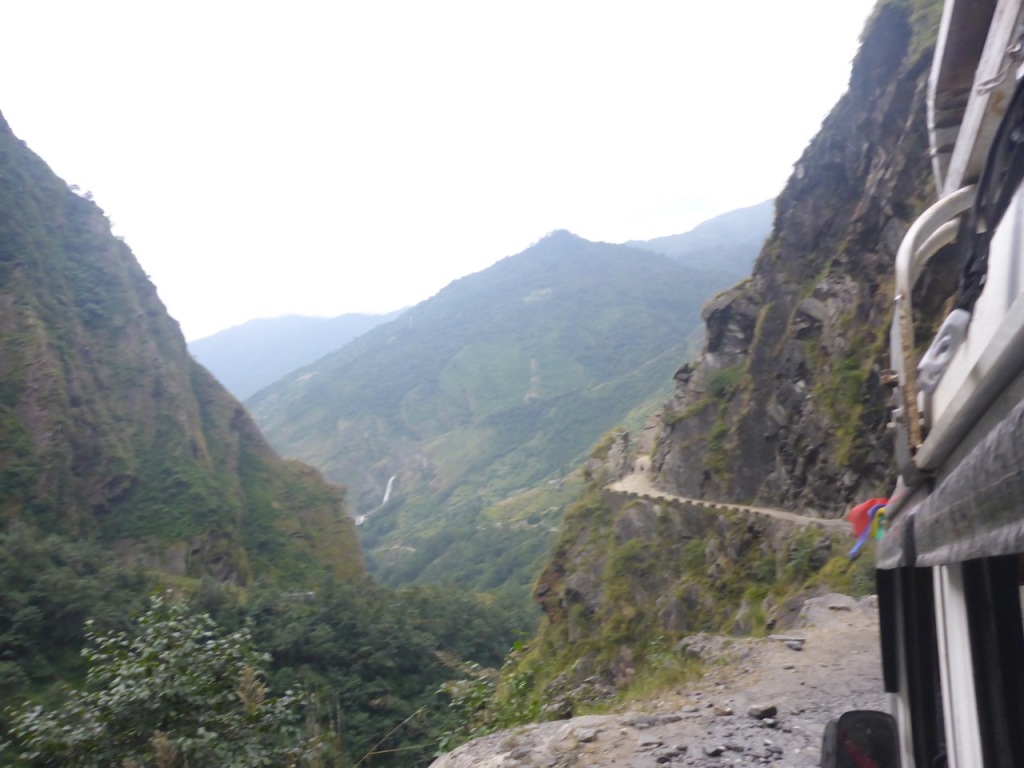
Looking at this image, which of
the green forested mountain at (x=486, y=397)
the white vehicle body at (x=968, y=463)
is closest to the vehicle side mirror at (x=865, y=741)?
the white vehicle body at (x=968, y=463)

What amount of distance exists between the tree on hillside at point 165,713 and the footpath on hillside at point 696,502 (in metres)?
11.5

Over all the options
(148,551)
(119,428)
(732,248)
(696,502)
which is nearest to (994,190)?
(696,502)

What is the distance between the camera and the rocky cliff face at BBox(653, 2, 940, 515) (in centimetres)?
1512

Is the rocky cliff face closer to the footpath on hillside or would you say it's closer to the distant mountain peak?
the footpath on hillside

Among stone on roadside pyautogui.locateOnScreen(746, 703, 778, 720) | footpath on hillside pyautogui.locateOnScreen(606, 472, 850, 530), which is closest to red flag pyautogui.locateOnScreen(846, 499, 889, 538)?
stone on roadside pyautogui.locateOnScreen(746, 703, 778, 720)

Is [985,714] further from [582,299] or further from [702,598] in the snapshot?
[582,299]

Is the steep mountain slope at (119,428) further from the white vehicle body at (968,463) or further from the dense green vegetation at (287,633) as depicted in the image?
the white vehicle body at (968,463)

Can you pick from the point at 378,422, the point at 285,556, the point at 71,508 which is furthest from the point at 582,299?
the point at 71,508

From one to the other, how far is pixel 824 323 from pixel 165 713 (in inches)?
663

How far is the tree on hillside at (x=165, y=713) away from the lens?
4809 millimetres

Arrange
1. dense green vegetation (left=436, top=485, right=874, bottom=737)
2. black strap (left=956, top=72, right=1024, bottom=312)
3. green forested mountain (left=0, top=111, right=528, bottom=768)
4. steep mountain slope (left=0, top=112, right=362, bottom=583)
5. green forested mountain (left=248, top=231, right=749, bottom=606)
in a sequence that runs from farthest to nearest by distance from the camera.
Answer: green forested mountain (left=248, top=231, right=749, bottom=606) < steep mountain slope (left=0, top=112, right=362, bottom=583) < dense green vegetation (left=436, top=485, right=874, bottom=737) < green forested mountain (left=0, top=111, right=528, bottom=768) < black strap (left=956, top=72, right=1024, bottom=312)

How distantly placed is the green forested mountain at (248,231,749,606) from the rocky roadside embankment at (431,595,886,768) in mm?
48707

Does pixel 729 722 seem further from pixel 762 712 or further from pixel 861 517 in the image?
pixel 861 517

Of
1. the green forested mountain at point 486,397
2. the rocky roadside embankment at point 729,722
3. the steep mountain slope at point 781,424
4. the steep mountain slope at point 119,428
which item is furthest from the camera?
the green forested mountain at point 486,397
